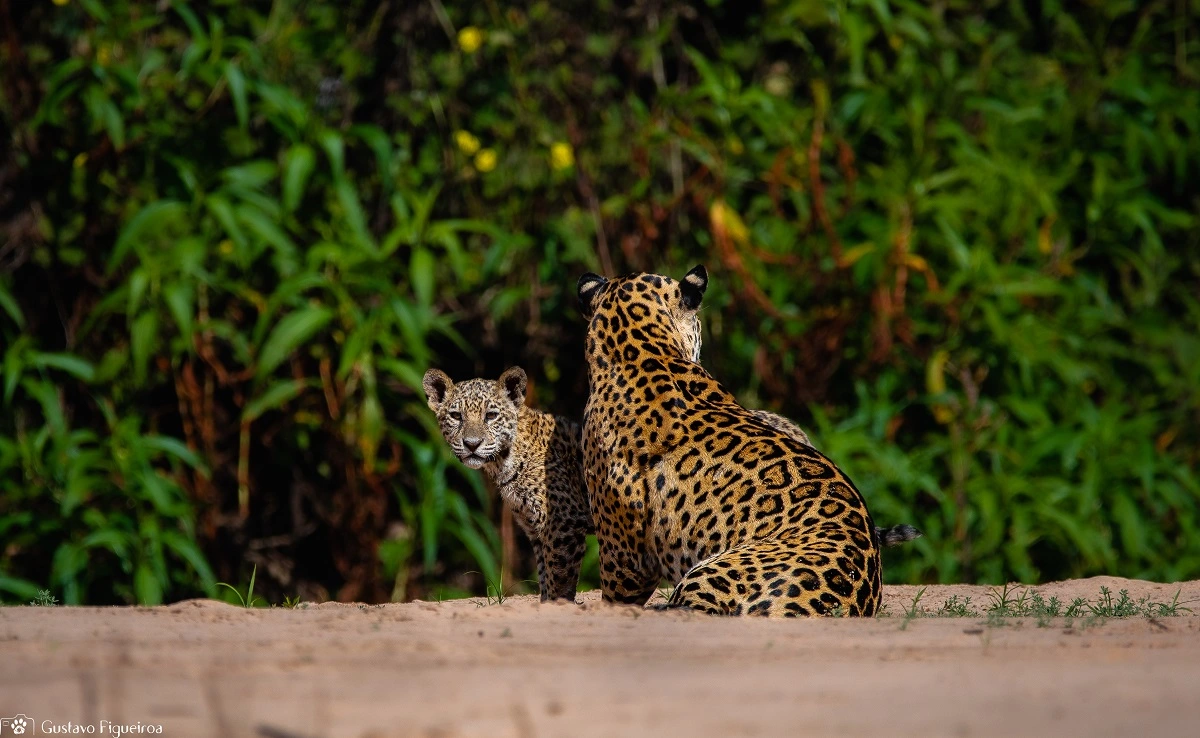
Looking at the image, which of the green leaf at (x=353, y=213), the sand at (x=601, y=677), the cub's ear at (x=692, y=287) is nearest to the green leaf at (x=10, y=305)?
the green leaf at (x=353, y=213)

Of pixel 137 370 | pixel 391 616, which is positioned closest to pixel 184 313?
pixel 137 370

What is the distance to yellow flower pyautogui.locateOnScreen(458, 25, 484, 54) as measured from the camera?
408 inches

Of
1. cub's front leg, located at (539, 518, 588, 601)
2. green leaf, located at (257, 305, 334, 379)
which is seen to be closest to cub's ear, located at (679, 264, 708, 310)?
cub's front leg, located at (539, 518, 588, 601)

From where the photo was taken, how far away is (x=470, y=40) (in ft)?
34.0

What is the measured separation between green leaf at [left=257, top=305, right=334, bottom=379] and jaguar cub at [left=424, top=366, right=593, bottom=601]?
1.54 m

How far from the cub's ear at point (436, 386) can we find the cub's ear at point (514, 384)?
452 mm

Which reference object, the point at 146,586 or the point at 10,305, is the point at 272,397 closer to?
the point at 146,586

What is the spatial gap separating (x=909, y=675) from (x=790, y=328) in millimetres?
6186

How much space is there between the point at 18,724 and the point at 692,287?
448cm

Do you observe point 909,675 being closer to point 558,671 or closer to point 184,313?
point 558,671

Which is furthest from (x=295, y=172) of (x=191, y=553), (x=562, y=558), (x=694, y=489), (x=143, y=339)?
(x=694, y=489)

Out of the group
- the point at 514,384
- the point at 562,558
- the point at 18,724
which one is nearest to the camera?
the point at 18,724

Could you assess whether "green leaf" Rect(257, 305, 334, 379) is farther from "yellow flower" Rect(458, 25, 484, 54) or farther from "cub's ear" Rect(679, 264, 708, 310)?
"cub's ear" Rect(679, 264, 708, 310)

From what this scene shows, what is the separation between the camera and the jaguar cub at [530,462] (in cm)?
722
